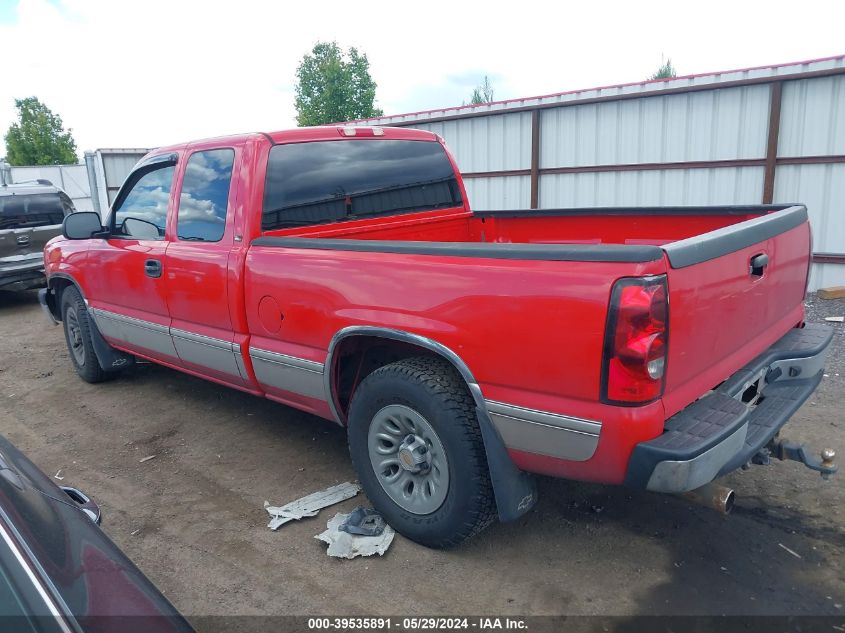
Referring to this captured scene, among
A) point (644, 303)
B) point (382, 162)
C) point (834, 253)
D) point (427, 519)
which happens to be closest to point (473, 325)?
point (644, 303)

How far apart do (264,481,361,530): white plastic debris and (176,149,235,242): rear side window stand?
163 centimetres

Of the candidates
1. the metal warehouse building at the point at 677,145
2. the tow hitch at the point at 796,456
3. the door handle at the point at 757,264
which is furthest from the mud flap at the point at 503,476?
the metal warehouse building at the point at 677,145

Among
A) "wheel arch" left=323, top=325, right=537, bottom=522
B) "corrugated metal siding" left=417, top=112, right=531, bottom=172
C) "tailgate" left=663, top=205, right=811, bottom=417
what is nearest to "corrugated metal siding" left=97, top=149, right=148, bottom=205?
"corrugated metal siding" left=417, top=112, right=531, bottom=172

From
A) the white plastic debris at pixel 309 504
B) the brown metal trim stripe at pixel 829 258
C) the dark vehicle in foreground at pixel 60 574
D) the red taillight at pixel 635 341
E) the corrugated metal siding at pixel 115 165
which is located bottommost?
the white plastic debris at pixel 309 504

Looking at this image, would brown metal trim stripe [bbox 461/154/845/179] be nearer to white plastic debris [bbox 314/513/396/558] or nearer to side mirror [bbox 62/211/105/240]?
side mirror [bbox 62/211/105/240]

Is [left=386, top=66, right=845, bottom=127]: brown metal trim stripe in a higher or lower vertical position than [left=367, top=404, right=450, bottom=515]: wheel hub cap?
higher

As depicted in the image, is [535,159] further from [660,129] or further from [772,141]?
A: [772,141]

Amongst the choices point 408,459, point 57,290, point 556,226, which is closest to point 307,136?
point 556,226

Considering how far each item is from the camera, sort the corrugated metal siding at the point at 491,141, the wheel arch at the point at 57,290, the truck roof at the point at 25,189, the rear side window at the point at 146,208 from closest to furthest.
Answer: the rear side window at the point at 146,208 < the wheel arch at the point at 57,290 < the truck roof at the point at 25,189 < the corrugated metal siding at the point at 491,141

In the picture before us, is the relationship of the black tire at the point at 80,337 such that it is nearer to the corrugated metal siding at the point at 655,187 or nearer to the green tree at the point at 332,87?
the corrugated metal siding at the point at 655,187

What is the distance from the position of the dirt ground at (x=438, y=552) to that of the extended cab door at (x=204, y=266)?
0.69 metres

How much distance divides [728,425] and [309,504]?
227 centimetres

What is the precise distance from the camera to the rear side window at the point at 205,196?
4.02 m

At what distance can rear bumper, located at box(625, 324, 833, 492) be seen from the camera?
7.77 ft
